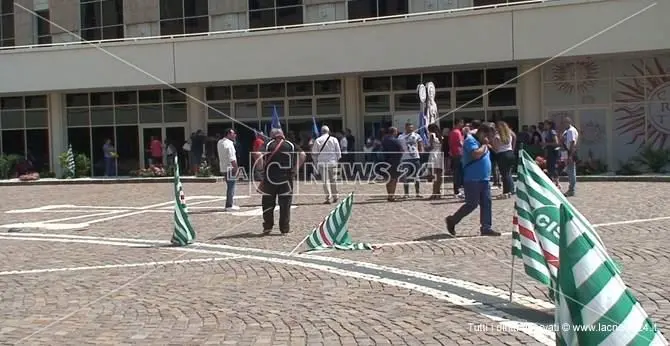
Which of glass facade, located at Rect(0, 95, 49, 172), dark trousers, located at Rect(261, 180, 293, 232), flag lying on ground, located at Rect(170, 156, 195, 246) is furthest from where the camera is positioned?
glass facade, located at Rect(0, 95, 49, 172)

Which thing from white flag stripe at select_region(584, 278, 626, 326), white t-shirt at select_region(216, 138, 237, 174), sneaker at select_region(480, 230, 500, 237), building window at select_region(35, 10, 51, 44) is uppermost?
building window at select_region(35, 10, 51, 44)

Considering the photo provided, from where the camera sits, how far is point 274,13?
107 feet

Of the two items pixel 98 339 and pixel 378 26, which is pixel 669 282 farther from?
pixel 378 26

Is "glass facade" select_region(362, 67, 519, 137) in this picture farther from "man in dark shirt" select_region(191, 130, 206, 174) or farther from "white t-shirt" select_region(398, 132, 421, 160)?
"white t-shirt" select_region(398, 132, 421, 160)

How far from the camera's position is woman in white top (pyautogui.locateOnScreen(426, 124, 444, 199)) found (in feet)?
60.1

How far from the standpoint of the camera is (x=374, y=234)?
12812mm

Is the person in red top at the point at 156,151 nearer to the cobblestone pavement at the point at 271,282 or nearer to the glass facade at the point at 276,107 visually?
the glass facade at the point at 276,107

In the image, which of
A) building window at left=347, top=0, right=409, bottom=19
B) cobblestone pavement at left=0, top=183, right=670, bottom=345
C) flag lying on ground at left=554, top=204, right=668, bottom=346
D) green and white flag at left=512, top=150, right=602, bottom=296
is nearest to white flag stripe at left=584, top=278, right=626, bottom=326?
flag lying on ground at left=554, top=204, right=668, bottom=346

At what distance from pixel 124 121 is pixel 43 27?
6600 mm

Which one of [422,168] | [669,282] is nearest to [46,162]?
[422,168]

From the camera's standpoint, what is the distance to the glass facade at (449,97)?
28.3 meters

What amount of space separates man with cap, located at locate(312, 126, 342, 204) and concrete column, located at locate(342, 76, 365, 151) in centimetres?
1189

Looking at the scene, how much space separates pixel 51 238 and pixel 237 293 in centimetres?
676

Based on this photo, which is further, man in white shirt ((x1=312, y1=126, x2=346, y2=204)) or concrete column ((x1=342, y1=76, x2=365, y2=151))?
concrete column ((x1=342, y1=76, x2=365, y2=151))
